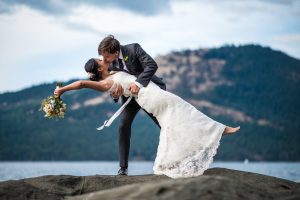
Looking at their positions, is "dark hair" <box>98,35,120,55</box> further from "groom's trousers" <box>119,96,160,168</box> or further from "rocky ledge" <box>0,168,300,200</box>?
"rocky ledge" <box>0,168,300,200</box>

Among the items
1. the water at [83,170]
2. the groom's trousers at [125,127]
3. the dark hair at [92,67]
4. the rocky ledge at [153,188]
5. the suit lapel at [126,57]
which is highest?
the suit lapel at [126,57]

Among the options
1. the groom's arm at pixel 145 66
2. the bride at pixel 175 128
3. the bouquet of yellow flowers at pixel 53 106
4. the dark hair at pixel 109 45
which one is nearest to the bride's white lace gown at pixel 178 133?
the bride at pixel 175 128

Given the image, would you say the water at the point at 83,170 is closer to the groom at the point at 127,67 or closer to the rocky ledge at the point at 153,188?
the groom at the point at 127,67

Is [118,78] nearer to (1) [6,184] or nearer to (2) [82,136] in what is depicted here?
(1) [6,184]

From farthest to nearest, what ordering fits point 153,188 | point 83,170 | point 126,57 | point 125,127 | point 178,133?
point 83,170 < point 125,127 < point 126,57 < point 178,133 < point 153,188

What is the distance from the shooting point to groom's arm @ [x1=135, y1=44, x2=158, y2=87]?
25.3ft

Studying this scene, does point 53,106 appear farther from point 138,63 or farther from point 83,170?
point 83,170

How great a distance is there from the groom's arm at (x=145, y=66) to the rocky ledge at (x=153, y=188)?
4.11ft

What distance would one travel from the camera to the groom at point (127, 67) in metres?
7.51

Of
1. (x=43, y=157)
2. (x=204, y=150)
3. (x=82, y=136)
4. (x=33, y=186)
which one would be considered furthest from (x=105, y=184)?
(x=82, y=136)

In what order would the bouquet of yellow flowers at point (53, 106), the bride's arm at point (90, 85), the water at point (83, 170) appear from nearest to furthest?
1. the bride's arm at point (90, 85)
2. the bouquet of yellow flowers at point (53, 106)
3. the water at point (83, 170)

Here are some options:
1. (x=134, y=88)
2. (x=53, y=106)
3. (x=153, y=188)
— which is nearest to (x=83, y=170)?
(x=53, y=106)

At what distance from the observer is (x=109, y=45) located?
745 centimetres

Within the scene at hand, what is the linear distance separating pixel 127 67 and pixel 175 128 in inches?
42.2
